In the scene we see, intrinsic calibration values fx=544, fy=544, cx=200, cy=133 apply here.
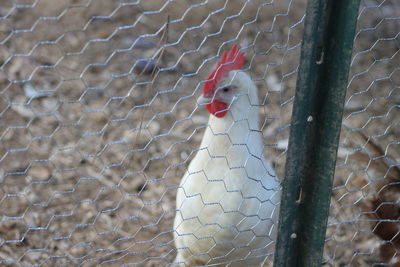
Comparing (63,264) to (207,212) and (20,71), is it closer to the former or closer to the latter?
(207,212)

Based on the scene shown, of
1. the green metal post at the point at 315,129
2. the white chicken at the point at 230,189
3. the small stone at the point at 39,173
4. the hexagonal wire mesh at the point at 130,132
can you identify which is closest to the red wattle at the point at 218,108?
the white chicken at the point at 230,189

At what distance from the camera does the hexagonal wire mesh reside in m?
1.83

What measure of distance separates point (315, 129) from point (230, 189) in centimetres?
38

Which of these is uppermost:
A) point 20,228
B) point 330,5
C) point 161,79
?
point 330,5

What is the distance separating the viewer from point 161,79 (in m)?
2.98

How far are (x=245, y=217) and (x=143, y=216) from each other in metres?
0.72

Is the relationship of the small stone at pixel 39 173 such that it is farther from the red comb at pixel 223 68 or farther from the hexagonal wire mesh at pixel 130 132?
the red comb at pixel 223 68

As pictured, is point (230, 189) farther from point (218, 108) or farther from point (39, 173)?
point (39, 173)

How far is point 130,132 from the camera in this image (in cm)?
256

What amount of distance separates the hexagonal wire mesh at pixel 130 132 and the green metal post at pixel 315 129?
0.13 metres

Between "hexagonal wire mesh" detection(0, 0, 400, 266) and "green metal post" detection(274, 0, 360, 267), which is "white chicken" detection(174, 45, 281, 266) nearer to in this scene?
"hexagonal wire mesh" detection(0, 0, 400, 266)

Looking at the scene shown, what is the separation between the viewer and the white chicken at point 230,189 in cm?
158

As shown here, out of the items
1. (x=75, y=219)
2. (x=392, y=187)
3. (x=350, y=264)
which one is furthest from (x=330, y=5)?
(x=75, y=219)

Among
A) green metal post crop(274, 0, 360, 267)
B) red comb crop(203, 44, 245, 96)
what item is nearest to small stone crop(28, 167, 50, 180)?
red comb crop(203, 44, 245, 96)
